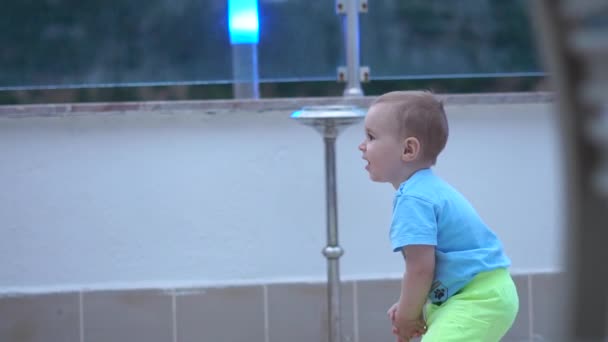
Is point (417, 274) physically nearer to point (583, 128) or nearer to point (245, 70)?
point (583, 128)

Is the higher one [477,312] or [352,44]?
[352,44]

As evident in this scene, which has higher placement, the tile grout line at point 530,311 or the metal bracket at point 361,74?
the metal bracket at point 361,74

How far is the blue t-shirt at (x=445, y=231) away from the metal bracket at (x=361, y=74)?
1814mm

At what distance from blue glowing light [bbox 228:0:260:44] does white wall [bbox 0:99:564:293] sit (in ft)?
1.78

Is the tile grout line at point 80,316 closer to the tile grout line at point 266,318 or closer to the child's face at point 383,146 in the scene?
the tile grout line at point 266,318

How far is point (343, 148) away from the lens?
3.79 m

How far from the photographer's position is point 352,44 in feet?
13.6

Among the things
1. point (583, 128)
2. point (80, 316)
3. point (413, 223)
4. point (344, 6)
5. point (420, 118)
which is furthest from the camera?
point (344, 6)

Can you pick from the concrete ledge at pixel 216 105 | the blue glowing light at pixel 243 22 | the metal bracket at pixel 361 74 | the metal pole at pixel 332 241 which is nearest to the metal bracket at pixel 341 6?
the metal bracket at pixel 361 74

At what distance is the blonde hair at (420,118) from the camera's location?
94.0 inches

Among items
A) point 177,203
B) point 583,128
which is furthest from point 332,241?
point 583,128

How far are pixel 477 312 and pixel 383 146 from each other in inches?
18.9

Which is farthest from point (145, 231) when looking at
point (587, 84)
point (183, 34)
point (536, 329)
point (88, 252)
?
point (587, 84)

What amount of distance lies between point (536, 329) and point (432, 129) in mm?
1795
